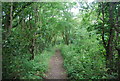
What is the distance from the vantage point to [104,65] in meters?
5.52

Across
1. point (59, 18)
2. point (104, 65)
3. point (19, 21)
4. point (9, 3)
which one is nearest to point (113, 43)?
point (104, 65)

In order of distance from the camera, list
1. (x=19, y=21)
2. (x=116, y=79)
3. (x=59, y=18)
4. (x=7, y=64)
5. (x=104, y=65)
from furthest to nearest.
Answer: (x=59, y=18)
(x=19, y=21)
(x=104, y=65)
(x=116, y=79)
(x=7, y=64)

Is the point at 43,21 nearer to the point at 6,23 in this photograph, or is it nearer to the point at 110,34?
the point at 6,23

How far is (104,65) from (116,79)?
1.10 metres

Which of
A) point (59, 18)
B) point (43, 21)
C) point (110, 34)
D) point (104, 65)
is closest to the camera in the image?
point (110, 34)

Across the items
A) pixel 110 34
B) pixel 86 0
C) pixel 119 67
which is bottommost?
pixel 119 67

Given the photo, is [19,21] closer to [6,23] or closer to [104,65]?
[6,23]

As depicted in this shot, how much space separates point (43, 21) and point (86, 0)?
22.0 ft

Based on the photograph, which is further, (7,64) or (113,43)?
(113,43)

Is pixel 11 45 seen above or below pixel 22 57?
above

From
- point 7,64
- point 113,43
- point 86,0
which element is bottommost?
point 7,64

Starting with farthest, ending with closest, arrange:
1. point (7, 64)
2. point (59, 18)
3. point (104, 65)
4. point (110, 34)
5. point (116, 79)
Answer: point (59, 18)
point (104, 65)
point (110, 34)
point (116, 79)
point (7, 64)

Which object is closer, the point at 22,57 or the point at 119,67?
the point at 119,67

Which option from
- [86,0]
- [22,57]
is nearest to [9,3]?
[22,57]
